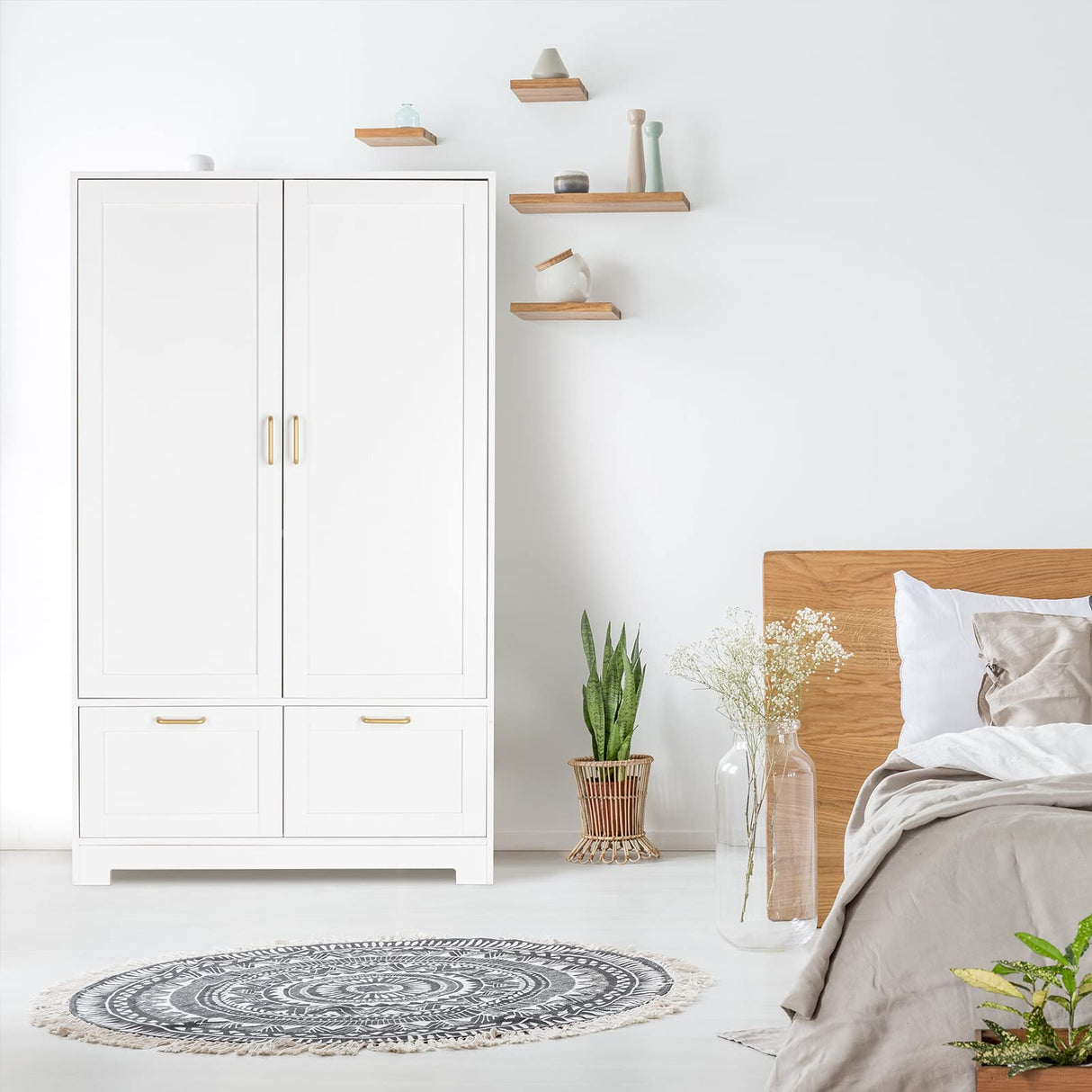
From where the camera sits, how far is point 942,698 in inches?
142

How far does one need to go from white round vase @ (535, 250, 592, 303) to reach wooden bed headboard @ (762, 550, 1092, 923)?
1031mm

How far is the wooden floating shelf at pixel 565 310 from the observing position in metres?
4.27

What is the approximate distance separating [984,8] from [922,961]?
129 inches

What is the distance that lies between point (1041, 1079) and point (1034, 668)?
5.86 ft

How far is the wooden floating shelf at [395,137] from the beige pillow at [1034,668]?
88.2 inches

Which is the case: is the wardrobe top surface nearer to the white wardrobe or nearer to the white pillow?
the white wardrobe

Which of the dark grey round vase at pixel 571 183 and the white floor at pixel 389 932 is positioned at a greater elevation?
the dark grey round vase at pixel 571 183

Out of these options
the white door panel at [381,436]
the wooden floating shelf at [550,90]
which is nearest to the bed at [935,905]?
the white door panel at [381,436]

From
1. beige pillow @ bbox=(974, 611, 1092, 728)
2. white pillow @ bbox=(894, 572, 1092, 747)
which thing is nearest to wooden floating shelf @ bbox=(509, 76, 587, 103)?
white pillow @ bbox=(894, 572, 1092, 747)

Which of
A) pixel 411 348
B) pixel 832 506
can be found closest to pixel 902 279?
pixel 832 506

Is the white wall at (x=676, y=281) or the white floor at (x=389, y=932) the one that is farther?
the white wall at (x=676, y=281)

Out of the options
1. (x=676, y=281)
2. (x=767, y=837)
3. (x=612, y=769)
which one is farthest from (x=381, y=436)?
(x=767, y=837)

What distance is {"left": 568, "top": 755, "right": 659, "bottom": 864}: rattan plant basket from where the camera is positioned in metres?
4.23

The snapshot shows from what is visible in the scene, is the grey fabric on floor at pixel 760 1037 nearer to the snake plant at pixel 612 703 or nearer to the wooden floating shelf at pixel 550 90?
the snake plant at pixel 612 703
